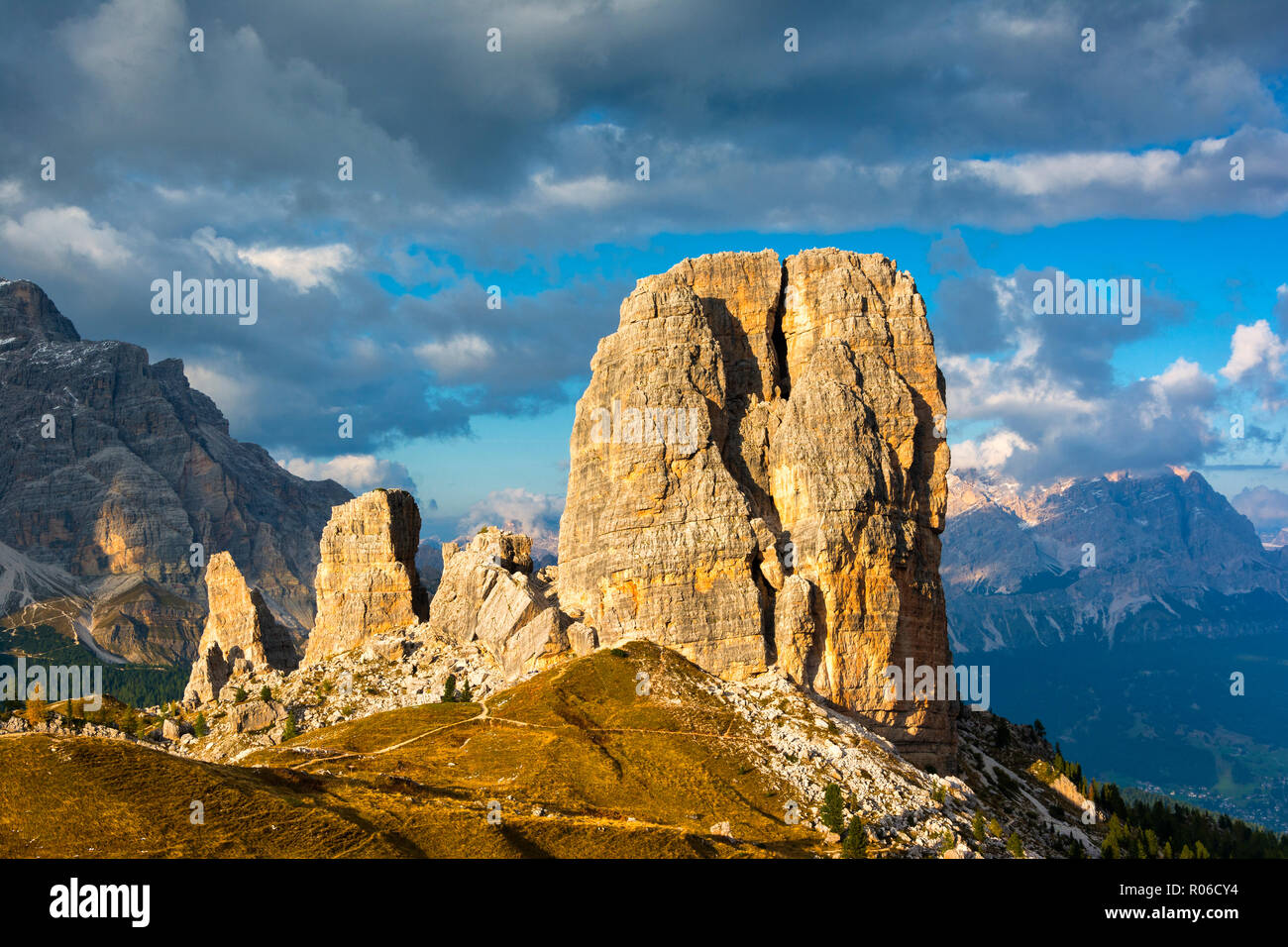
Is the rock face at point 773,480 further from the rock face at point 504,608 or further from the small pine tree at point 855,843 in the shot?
the small pine tree at point 855,843

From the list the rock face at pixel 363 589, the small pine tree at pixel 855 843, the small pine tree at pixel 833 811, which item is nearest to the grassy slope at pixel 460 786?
the small pine tree at pixel 833 811

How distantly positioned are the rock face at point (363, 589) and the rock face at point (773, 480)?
113ft

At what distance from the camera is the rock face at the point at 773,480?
163 meters

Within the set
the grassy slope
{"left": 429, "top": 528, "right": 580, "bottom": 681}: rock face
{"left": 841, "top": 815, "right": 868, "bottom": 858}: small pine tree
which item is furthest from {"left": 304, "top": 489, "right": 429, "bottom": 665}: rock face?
{"left": 841, "top": 815, "right": 868, "bottom": 858}: small pine tree

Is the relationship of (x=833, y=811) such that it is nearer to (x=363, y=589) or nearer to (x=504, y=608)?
(x=504, y=608)

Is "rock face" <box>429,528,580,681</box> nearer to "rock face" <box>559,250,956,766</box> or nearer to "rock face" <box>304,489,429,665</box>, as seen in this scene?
"rock face" <box>559,250,956,766</box>

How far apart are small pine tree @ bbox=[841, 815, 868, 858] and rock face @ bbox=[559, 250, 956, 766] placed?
48709mm

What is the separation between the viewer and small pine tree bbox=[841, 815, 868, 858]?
106m

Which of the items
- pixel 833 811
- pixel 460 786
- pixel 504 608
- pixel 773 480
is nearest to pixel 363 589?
pixel 504 608
